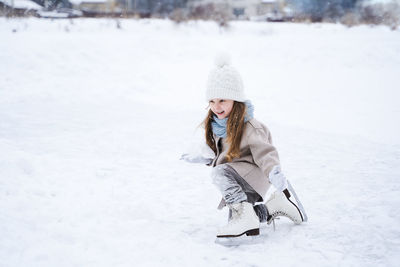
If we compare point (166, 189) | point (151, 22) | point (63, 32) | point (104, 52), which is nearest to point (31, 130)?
point (166, 189)

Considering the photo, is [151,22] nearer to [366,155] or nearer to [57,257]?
[366,155]

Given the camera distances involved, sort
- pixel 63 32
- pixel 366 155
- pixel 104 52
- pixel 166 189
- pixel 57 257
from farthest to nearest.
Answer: pixel 63 32
pixel 104 52
pixel 366 155
pixel 166 189
pixel 57 257

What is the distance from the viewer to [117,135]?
5184mm

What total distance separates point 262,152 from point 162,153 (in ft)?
7.68

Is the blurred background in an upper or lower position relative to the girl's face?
upper

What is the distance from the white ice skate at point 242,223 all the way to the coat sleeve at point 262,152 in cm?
29

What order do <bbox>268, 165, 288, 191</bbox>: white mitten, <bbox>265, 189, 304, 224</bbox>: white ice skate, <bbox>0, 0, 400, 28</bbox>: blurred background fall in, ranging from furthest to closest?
<bbox>0, 0, 400, 28</bbox>: blurred background → <bbox>265, 189, 304, 224</bbox>: white ice skate → <bbox>268, 165, 288, 191</bbox>: white mitten

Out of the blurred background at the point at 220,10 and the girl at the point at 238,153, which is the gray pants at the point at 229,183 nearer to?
the girl at the point at 238,153

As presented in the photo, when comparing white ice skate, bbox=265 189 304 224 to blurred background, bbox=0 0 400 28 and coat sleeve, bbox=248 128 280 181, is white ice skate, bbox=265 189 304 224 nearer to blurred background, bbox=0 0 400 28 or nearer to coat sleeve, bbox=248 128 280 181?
coat sleeve, bbox=248 128 280 181

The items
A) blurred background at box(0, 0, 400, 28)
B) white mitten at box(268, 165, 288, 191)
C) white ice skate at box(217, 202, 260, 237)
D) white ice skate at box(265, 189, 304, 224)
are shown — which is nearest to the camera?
white mitten at box(268, 165, 288, 191)

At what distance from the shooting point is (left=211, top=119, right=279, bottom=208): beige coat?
222 centimetres

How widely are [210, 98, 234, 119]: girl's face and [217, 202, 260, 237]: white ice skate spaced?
23.0 inches

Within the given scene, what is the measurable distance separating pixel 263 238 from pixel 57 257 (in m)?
1.24

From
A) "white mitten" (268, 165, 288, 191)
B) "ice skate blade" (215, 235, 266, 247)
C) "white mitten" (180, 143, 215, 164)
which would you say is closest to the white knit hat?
"white mitten" (180, 143, 215, 164)
